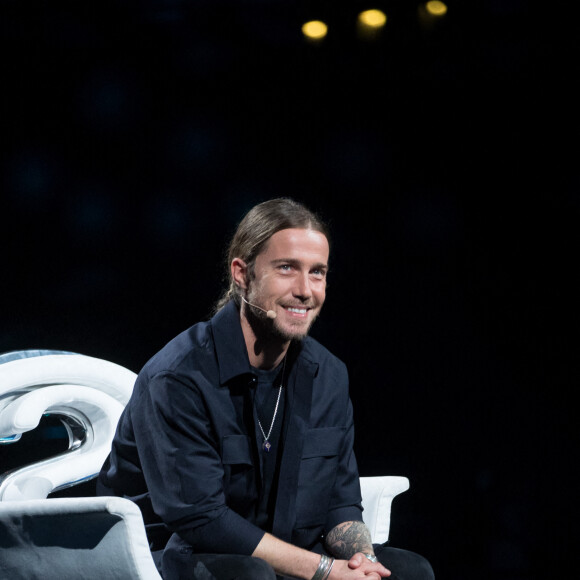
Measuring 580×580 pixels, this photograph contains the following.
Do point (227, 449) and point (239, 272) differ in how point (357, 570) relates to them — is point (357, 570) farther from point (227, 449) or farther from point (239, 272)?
point (239, 272)

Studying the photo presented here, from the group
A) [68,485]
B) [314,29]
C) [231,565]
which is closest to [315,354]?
[231,565]

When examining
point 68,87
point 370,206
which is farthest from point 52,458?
point 370,206

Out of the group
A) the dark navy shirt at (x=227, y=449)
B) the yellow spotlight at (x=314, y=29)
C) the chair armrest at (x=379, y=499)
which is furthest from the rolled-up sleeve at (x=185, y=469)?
the yellow spotlight at (x=314, y=29)

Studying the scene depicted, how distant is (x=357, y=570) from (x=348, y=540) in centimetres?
14

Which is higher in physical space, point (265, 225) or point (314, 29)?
point (314, 29)

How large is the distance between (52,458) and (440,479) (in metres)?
1.35

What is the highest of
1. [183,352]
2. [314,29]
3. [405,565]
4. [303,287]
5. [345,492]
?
[314,29]

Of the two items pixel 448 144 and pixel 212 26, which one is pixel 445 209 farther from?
pixel 212 26

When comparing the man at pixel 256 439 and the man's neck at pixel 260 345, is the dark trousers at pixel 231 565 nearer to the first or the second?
the man at pixel 256 439

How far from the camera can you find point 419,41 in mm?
2578

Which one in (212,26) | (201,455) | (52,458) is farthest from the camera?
(212,26)

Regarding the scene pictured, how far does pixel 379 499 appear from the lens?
75.6 inches

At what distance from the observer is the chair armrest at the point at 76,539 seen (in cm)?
132

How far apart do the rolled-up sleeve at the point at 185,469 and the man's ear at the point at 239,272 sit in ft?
0.99
